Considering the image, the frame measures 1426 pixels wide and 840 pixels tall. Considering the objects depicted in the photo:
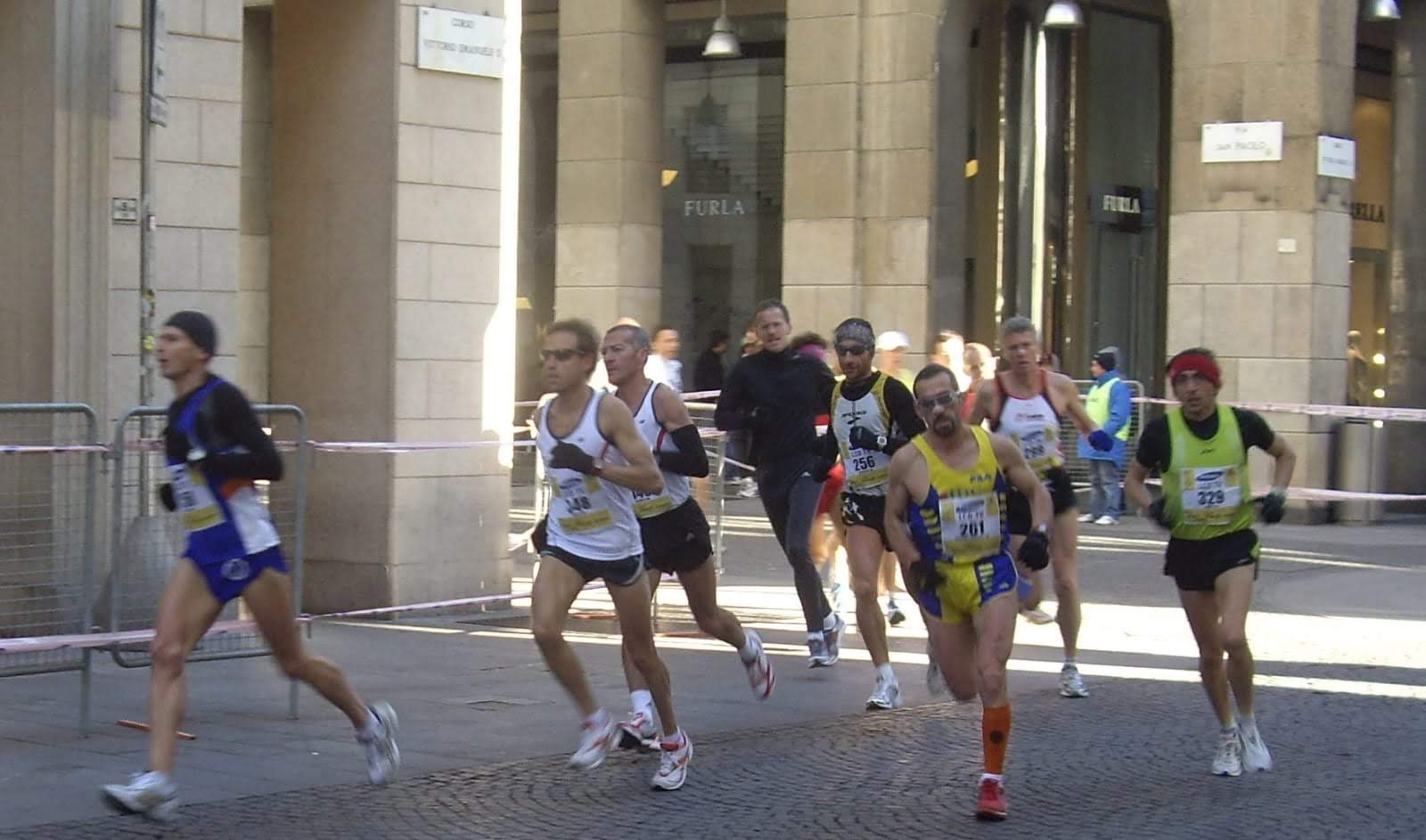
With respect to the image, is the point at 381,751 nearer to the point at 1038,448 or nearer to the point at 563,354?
the point at 563,354

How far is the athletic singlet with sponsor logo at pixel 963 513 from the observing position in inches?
333

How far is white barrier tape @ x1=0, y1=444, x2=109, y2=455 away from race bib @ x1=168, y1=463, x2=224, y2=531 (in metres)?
1.37

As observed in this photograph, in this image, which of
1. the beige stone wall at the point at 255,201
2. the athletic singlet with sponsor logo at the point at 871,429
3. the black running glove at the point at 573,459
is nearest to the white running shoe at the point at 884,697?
the athletic singlet with sponsor logo at the point at 871,429

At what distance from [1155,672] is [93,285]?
6.27 m

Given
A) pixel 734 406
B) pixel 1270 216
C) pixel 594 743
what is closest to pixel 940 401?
pixel 594 743

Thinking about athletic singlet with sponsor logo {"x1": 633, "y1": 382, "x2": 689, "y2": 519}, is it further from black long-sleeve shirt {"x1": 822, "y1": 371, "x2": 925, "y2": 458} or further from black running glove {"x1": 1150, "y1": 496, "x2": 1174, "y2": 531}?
black running glove {"x1": 1150, "y1": 496, "x2": 1174, "y2": 531}

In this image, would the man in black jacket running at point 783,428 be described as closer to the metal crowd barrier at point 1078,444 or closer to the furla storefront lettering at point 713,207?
the metal crowd barrier at point 1078,444

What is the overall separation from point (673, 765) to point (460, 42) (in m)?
7.13

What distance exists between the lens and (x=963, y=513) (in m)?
8.48

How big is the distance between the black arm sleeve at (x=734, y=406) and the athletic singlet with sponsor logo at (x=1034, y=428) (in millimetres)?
1445

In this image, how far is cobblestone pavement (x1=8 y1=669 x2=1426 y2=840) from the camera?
7.70m

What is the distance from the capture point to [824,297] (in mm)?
24953

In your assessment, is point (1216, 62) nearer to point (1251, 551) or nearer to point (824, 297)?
point (824, 297)

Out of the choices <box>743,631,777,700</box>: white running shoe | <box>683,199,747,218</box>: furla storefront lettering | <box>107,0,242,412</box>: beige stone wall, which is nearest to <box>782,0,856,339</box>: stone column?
<box>683,199,747,218</box>: furla storefront lettering
